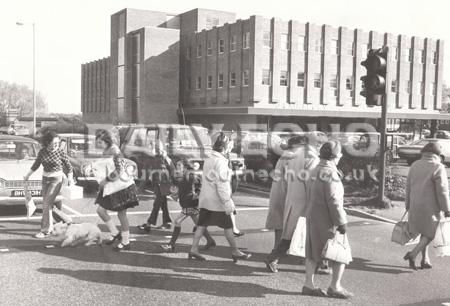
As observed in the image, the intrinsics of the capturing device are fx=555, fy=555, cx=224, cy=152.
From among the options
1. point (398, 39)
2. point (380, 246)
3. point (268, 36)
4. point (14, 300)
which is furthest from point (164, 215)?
point (398, 39)

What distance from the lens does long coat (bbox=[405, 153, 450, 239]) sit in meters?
7.14

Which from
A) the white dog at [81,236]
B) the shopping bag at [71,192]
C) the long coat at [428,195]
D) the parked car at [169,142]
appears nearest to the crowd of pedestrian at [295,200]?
the long coat at [428,195]

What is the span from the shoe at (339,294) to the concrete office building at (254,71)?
40.1 m

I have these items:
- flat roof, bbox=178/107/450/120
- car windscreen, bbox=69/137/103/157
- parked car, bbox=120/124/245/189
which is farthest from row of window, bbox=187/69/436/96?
car windscreen, bbox=69/137/103/157

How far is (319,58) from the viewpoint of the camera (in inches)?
2015

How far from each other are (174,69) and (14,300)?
51.7 m

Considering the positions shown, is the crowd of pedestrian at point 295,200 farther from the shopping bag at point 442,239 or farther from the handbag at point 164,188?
the handbag at point 164,188

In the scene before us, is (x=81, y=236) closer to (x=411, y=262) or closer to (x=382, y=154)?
(x=411, y=262)

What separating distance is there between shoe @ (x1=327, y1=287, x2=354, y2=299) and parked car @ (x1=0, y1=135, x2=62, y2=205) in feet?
20.2

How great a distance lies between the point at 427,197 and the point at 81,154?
389 inches

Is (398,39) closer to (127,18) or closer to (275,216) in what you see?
(127,18)

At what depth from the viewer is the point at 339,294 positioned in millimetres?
5906

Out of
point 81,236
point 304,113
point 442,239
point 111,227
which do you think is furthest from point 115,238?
point 304,113

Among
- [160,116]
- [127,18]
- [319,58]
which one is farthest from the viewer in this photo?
[127,18]
